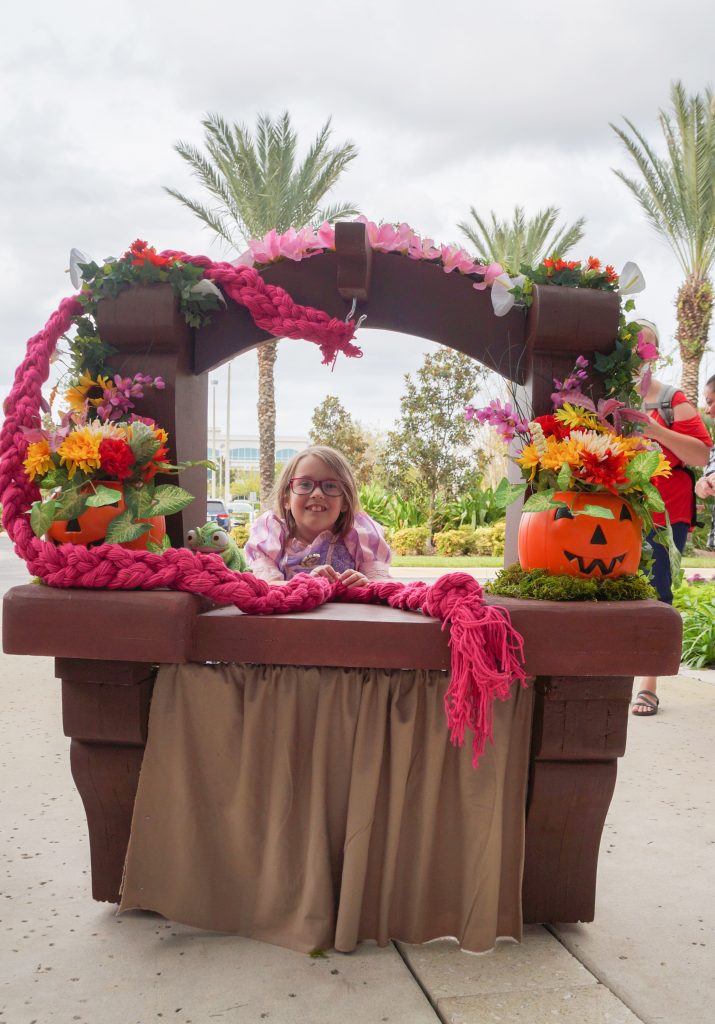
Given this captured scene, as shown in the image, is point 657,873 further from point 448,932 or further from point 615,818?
point 448,932

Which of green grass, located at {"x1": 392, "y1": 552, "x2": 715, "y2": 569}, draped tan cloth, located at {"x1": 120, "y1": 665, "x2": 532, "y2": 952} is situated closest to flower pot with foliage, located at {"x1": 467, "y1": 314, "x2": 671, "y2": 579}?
draped tan cloth, located at {"x1": 120, "y1": 665, "x2": 532, "y2": 952}

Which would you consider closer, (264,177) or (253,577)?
(253,577)

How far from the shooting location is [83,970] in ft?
6.98

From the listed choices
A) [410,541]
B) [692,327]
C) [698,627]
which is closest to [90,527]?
[698,627]

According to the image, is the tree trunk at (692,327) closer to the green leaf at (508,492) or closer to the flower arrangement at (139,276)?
the green leaf at (508,492)

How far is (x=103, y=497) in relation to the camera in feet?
7.30

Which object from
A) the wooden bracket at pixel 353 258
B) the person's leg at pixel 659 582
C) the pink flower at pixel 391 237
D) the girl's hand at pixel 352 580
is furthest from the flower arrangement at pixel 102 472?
the person's leg at pixel 659 582

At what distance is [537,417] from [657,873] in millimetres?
1566

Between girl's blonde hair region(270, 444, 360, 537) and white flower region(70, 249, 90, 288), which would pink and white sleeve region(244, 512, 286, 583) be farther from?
white flower region(70, 249, 90, 288)

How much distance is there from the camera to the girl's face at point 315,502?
3270mm

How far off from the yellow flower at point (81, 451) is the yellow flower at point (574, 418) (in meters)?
1.22

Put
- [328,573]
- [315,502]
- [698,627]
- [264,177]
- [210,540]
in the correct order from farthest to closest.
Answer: [264,177] → [698,627] → [315,502] → [328,573] → [210,540]

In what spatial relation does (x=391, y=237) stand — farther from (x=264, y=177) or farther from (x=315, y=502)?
(x=264, y=177)

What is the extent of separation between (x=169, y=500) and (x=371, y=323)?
2.69 feet
